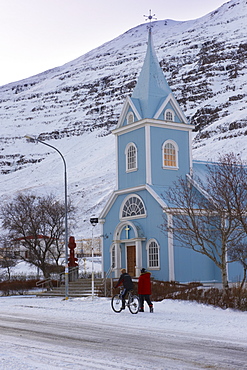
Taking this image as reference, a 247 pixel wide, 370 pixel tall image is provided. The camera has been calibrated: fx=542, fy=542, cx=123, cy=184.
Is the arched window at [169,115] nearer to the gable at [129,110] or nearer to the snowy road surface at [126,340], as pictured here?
the gable at [129,110]

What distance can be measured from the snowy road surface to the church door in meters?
13.4

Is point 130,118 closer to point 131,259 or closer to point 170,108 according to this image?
point 170,108

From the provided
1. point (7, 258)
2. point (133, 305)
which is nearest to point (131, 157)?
point (133, 305)

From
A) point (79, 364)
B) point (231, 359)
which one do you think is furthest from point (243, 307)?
point (79, 364)

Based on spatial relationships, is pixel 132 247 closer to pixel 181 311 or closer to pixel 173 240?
pixel 173 240

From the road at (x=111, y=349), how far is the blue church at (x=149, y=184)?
16621 millimetres

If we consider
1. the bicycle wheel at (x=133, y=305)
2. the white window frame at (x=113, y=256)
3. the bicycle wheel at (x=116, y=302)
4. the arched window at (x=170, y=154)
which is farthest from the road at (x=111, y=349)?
the arched window at (x=170, y=154)

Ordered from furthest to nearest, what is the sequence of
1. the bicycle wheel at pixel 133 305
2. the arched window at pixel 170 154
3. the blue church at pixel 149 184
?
the arched window at pixel 170 154 → the blue church at pixel 149 184 → the bicycle wheel at pixel 133 305

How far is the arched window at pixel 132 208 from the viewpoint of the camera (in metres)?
32.9

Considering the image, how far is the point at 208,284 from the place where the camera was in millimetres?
31250

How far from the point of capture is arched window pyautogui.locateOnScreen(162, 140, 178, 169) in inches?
1337

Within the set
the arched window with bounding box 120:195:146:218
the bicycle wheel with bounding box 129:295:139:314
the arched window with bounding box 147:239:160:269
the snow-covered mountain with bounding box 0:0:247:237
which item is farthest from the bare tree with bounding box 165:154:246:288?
the snow-covered mountain with bounding box 0:0:247:237

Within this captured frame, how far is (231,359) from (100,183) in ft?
304

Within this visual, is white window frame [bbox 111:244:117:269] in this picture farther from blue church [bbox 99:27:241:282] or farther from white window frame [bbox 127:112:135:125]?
white window frame [bbox 127:112:135:125]
